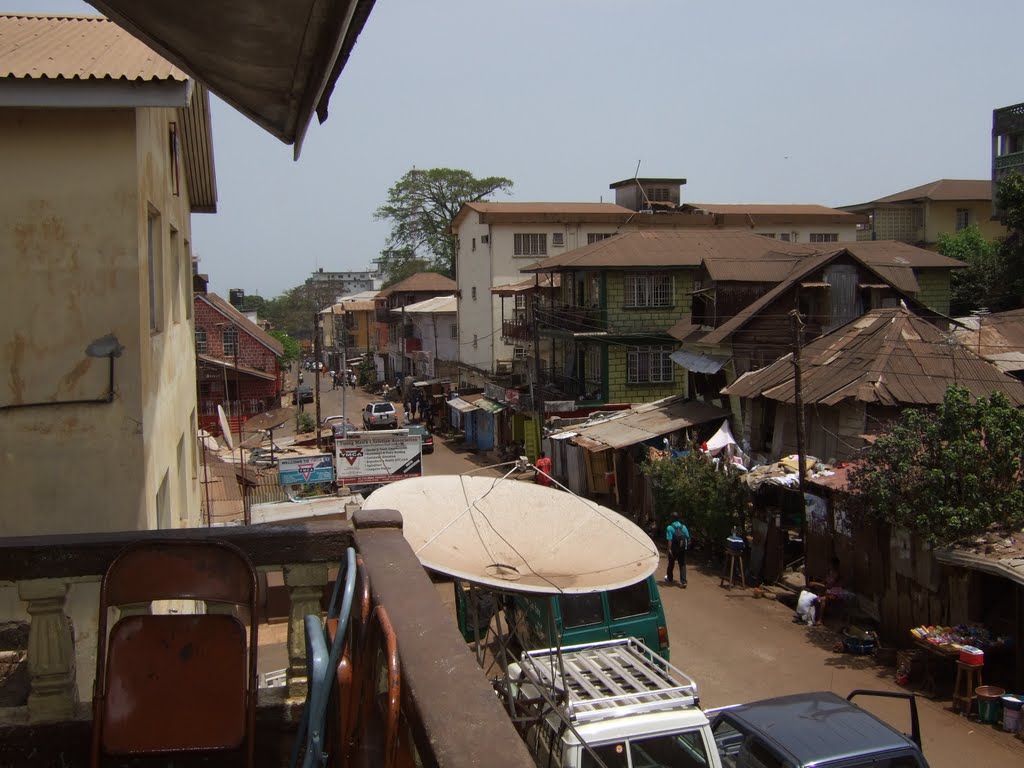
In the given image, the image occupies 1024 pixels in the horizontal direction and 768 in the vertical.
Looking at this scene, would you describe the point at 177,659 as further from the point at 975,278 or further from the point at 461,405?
the point at 975,278

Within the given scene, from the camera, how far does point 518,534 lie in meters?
7.51

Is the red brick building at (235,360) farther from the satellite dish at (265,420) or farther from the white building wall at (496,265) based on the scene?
the white building wall at (496,265)

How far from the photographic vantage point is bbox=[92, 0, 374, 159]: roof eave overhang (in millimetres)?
2775

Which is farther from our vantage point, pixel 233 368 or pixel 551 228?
pixel 551 228

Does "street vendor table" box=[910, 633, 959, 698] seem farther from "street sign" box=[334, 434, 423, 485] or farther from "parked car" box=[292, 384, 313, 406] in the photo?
"parked car" box=[292, 384, 313, 406]

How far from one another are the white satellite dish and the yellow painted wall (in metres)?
2.02

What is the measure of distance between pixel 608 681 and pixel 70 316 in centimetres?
559

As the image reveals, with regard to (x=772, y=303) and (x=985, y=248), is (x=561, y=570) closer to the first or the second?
(x=772, y=303)

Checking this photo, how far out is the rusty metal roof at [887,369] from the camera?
19.4m

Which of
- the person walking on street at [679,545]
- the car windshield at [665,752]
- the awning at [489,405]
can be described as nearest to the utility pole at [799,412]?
the person walking on street at [679,545]

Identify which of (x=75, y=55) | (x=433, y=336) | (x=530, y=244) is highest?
(x=530, y=244)

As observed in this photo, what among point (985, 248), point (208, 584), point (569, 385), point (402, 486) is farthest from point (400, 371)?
point (208, 584)

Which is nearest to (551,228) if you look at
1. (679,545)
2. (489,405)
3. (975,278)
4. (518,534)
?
(489,405)

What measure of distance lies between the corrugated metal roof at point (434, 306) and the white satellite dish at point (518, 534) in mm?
46550
